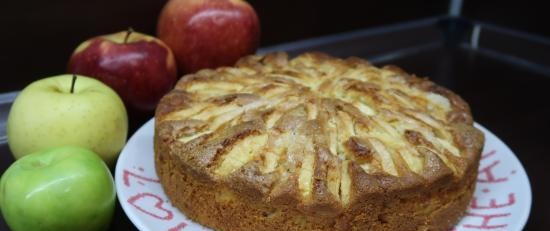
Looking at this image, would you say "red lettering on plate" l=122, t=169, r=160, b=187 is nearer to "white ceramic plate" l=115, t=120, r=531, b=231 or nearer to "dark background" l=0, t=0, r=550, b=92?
"white ceramic plate" l=115, t=120, r=531, b=231

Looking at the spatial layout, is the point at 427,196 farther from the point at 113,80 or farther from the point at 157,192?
the point at 113,80

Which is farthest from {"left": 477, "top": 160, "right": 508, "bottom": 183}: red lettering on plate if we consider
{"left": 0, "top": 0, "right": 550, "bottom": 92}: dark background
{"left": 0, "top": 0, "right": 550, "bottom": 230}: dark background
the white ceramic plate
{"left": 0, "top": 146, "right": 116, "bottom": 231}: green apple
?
{"left": 0, "top": 0, "right": 550, "bottom": 92}: dark background

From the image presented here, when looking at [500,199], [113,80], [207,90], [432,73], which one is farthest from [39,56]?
[432,73]

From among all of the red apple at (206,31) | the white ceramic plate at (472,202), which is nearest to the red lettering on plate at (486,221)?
the white ceramic plate at (472,202)

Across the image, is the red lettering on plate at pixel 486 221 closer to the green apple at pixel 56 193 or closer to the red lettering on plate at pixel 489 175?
the red lettering on plate at pixel 489 175

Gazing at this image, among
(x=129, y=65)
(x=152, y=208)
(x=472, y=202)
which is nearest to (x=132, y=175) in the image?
(x=152, y=208)
